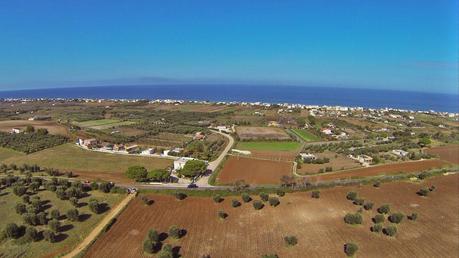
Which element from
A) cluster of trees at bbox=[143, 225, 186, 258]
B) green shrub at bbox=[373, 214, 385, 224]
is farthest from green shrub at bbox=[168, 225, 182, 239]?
green shrub at bbox=[373, 214, 385, 224]

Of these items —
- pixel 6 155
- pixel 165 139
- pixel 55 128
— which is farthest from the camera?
pixel 55 128

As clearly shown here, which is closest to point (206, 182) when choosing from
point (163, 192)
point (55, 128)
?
point (163, 192)

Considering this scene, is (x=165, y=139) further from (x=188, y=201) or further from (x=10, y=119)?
(x=10, y=119)

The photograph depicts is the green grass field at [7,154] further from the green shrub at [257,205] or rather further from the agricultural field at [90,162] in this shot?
the green shrub at [257,205]

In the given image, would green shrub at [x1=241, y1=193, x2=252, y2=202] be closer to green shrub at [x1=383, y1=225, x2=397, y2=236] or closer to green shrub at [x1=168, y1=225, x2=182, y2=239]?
green shrub at [x1=168, y1=225, x2=182, y2=239]

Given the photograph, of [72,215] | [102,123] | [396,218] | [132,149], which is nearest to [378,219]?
[396,218]

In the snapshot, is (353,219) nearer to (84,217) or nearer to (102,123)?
(84,217)
